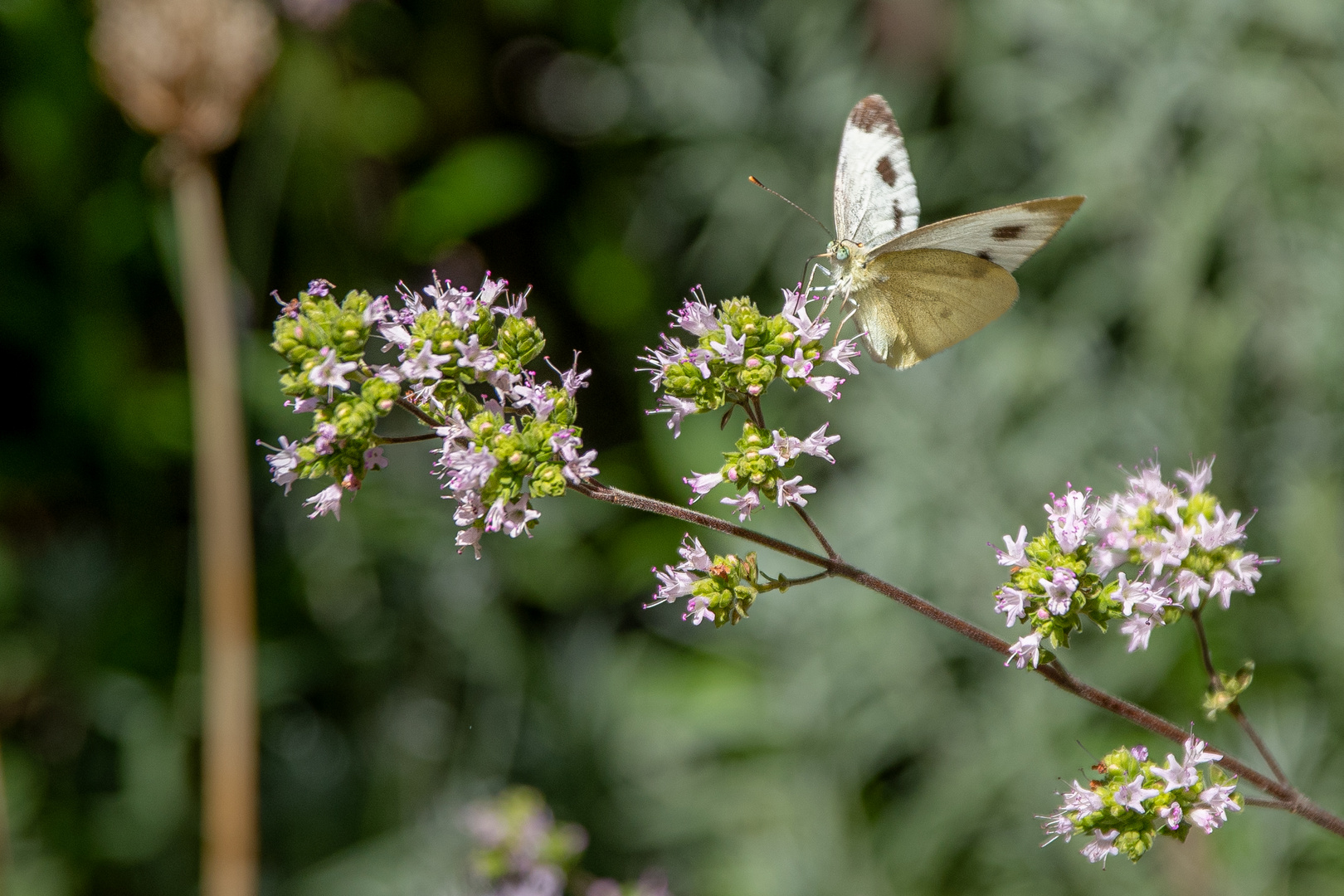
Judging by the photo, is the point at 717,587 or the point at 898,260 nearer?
the point at 717,587

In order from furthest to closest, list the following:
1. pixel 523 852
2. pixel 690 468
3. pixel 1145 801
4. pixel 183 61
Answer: pixel 690 468 < pixel 183 61 < pixel 523 852 < pixel 1145 801

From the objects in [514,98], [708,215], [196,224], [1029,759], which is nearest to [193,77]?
[196,224]

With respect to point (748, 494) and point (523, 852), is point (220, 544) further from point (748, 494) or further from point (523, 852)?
point (748, 494)

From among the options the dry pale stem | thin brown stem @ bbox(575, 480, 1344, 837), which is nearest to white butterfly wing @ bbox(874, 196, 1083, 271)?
thin brown stem @ bbox(575, 480, 1344, 837)

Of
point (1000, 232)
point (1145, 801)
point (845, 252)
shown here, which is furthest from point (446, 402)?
point (1145, 801)

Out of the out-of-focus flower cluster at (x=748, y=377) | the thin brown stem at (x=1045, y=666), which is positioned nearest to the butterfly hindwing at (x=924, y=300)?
the out-of-focus flower cluster at (x=748, y=377)

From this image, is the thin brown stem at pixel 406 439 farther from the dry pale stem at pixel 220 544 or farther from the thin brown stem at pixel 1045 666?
the dry pale stem at pixel 220 544

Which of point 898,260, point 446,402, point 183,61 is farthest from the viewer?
point 183,61
